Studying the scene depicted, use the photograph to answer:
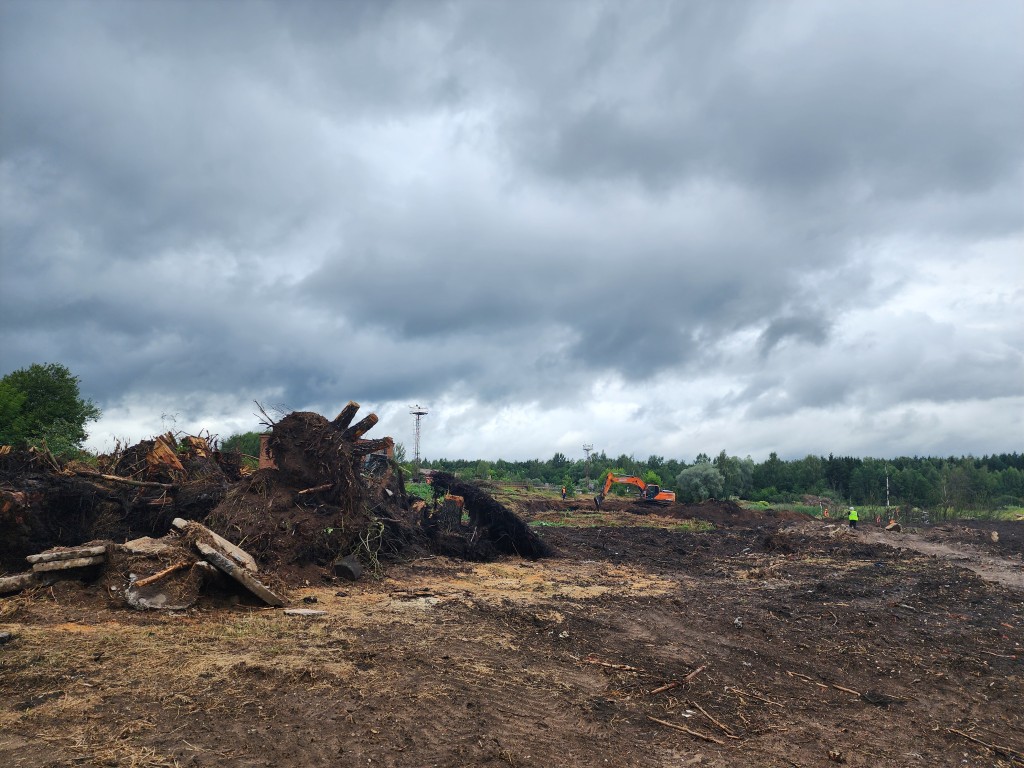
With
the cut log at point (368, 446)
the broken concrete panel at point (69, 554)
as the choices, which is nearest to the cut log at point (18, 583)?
the broken concrete panel at point (69, 554)

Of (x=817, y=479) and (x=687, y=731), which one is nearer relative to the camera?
(x=687, y=731)

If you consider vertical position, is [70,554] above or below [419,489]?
above

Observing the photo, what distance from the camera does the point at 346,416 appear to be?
46.4 feet

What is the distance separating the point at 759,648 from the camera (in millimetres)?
7562

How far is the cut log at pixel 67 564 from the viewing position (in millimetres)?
8461

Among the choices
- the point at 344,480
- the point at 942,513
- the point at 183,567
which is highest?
the point at 344,480

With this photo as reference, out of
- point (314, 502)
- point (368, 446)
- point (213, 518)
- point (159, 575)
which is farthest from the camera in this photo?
point (368, 446)

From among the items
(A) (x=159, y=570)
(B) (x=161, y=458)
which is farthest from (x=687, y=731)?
(B) (x=161, y=458)

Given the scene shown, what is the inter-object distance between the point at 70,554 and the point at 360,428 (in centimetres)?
646

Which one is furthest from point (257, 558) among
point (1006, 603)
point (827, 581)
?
point (1006, 603)

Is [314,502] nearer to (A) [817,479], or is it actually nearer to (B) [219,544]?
(B) [219,544]

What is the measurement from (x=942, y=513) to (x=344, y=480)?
44154 millimetres

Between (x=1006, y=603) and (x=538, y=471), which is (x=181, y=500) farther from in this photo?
(x=538, y=471)

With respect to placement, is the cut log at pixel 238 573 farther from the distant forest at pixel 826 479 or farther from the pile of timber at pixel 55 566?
the distant forest at pixel 826 479
